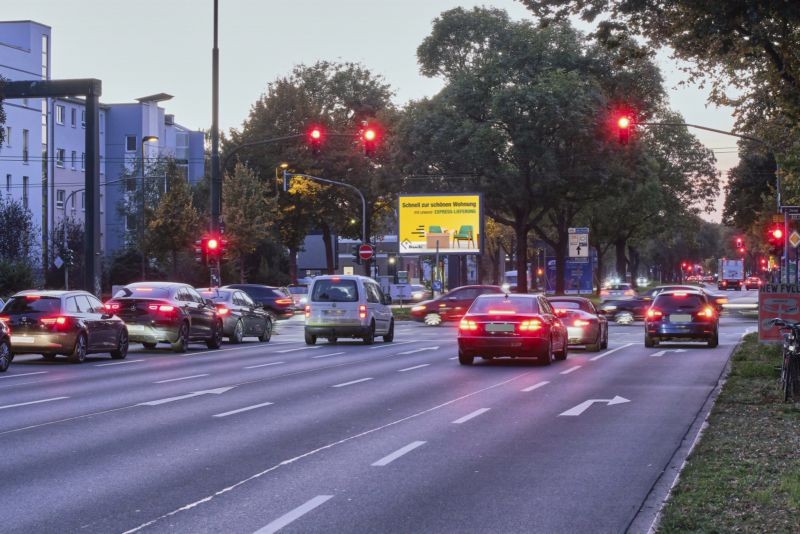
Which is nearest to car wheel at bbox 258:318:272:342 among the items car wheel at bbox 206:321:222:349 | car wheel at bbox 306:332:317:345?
car wheel at bbox 306:332:317:345

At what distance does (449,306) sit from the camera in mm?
52375

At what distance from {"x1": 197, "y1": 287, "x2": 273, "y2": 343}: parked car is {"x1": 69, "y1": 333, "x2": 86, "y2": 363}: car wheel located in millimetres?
8920

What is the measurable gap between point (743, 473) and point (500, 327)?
50.1ft

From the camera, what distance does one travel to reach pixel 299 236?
81.4 meters

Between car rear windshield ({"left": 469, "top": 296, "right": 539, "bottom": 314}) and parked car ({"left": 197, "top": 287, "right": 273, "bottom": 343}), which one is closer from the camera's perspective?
car rear windshield ({"left": 469, "top": 296, "right": 539, "bottom": 314})

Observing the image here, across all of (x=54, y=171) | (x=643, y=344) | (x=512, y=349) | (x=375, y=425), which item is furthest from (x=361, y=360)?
(x=54, y=171)

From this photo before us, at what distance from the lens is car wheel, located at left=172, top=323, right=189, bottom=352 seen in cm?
3112

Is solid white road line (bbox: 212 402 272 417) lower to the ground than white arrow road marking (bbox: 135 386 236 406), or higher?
higher

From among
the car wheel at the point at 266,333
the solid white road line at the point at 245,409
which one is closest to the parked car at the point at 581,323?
the car wheel at the point at 266,333

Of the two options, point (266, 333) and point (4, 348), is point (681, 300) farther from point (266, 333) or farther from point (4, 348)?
point (4, 348)

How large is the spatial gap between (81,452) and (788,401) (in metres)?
9.27

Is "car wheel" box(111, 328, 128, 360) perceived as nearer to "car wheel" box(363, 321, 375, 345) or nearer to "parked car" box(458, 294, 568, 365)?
"parked car" box(458, 294, 568, 365)

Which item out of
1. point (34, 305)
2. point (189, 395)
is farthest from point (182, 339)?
point (189, 395)

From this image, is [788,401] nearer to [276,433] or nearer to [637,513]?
[276,433]
